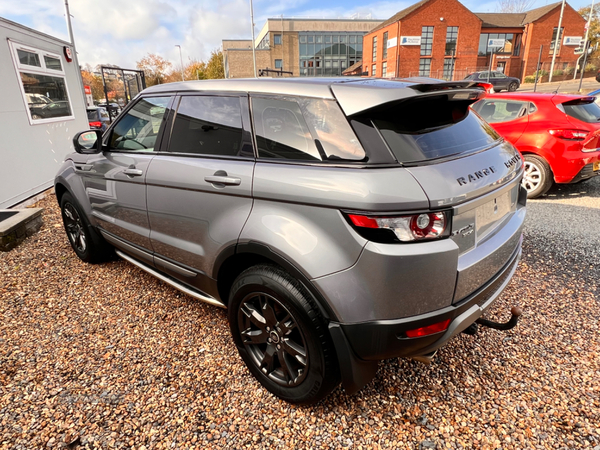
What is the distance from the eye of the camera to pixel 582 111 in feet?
19.0

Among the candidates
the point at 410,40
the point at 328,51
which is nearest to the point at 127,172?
the point at 410,40

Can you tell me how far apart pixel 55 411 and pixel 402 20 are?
51578 millimetres

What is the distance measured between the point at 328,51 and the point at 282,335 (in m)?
64.0

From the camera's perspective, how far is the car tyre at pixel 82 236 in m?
3.87

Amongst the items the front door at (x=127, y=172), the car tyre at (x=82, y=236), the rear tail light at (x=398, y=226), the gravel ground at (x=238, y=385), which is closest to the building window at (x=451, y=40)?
the gravel ground at (x=238, y=385)

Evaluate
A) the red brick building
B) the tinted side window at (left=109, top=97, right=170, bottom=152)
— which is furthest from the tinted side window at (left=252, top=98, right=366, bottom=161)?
the red brick building

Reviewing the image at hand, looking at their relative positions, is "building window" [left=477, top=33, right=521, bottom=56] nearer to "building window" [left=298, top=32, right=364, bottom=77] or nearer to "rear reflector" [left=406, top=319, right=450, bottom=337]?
"building window" [left=298, top=32, right=364, bottom=77]

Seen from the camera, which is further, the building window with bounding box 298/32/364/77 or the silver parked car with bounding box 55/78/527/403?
the building window with bounding box 298/32/364/77

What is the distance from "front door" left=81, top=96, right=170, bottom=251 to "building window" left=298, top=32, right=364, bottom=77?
197 feet

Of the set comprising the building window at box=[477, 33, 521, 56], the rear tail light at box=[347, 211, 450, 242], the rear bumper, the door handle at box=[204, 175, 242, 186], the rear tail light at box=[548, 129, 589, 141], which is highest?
the building window at box=[477, 33, 521, 56]

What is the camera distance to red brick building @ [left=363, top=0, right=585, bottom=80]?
1791 inches

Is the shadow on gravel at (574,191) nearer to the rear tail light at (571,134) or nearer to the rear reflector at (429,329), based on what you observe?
the rear tail light at (571,134)

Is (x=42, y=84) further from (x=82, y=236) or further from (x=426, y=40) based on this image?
(x=426, y=40)

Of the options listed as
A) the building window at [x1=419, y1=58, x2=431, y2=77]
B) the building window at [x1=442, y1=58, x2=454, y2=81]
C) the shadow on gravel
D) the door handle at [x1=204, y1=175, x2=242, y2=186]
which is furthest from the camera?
the building window at [x1=442, y1=58, x2=454, y2=81]
